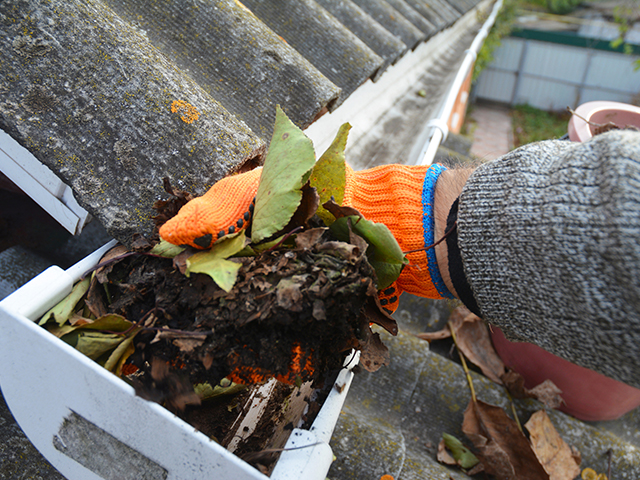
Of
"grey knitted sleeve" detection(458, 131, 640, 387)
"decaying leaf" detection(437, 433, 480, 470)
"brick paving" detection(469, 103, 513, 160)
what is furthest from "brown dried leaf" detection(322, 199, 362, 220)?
"brick paving" detection(469, 103, 513, 160)

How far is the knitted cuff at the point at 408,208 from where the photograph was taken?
96 cm

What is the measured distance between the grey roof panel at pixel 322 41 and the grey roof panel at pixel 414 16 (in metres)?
1.10

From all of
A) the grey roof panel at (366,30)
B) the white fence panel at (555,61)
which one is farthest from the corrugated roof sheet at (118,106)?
the white fence panel at (555,61)

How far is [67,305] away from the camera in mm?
726

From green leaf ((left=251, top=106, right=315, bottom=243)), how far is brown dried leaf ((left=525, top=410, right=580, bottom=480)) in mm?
1180

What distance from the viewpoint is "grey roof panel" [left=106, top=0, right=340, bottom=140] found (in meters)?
1.18

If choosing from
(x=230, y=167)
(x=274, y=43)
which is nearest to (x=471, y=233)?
(x=230, y=167)

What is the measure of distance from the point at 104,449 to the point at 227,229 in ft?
1.37

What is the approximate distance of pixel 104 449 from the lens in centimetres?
69

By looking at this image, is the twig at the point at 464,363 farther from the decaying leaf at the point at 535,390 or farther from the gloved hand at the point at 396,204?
the gloved hand at the point at 396,204

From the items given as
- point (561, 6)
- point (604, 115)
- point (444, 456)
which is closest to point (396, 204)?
point (444, 456)

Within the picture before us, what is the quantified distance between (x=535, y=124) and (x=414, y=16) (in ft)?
22.6

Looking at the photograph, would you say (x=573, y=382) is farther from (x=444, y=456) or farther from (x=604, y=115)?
(x=604, y=115)

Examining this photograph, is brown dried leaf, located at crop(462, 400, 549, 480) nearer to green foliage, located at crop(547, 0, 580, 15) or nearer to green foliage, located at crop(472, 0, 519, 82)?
green foliage, located at crop(472, 0, 519, 82)
